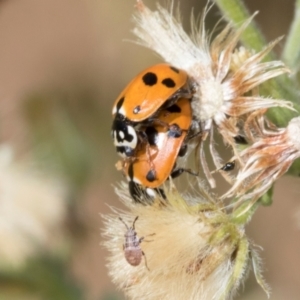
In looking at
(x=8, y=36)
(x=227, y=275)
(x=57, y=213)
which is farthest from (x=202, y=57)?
(x=8, y=36)

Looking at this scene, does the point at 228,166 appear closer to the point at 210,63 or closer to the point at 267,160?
the point at 267,160

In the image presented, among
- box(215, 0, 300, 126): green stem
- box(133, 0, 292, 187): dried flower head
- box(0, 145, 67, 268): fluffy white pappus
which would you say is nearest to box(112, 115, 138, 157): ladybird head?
box(133, 0, 292, 187): dried flower head

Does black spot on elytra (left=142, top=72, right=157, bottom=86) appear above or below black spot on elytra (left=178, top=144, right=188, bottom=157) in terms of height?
above

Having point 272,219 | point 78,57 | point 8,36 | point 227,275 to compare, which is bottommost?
point 272,219

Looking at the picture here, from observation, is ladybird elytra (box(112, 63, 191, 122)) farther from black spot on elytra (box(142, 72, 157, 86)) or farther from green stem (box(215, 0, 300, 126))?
green stem (box(215, 0, 300, 126))

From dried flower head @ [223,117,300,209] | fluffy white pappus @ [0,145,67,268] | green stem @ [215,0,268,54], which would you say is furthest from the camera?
fluffy white pappus @ [0,145,67,268]

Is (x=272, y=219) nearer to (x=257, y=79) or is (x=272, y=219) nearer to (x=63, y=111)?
(x=63, y=111)

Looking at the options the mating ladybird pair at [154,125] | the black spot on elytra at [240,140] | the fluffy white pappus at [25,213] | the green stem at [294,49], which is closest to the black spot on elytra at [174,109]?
the mating ladybird pair at [154,125]

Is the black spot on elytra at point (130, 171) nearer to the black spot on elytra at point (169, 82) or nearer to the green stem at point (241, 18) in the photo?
the black spot on elytra at point (169, 82)
